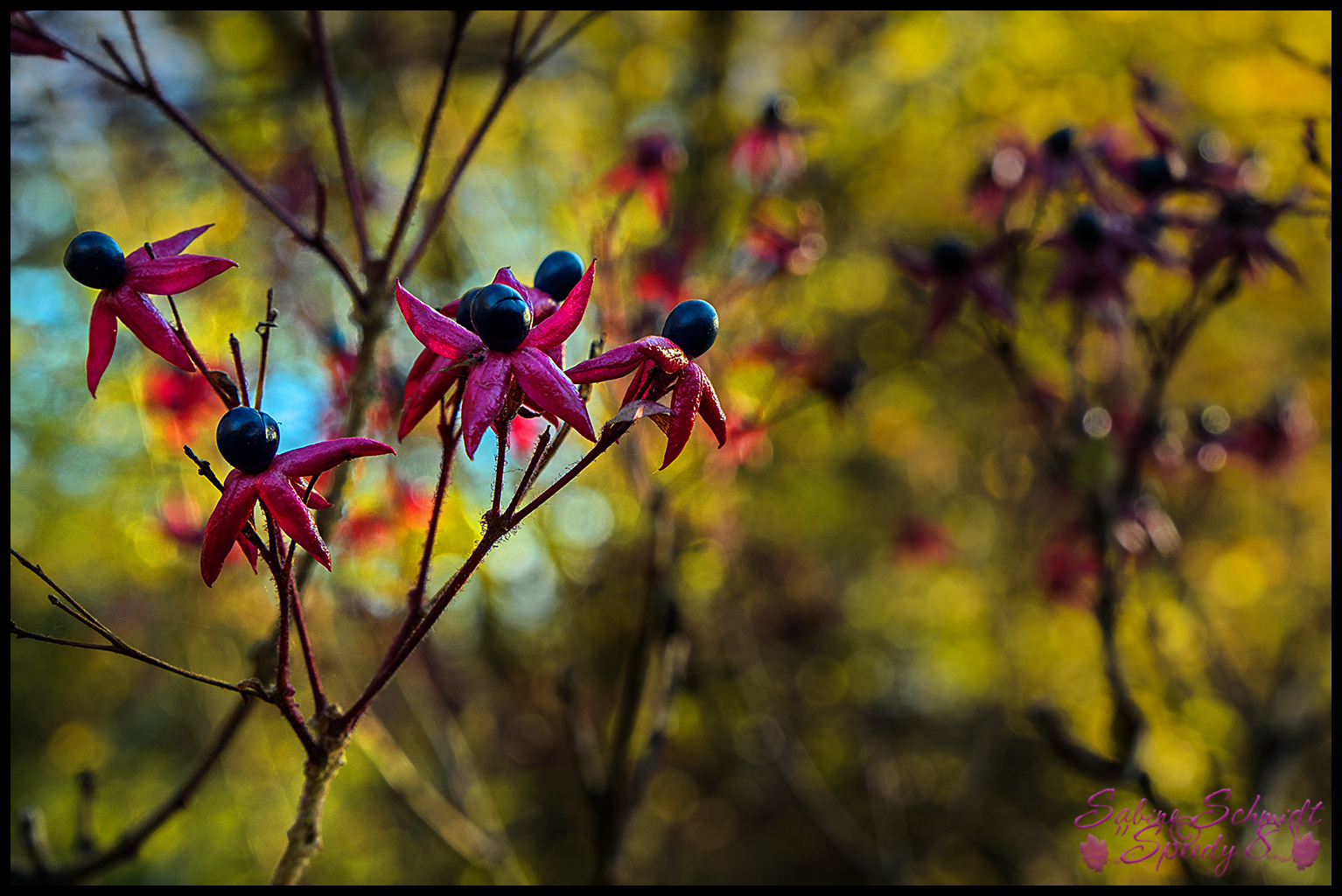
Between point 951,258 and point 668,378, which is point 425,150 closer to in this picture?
point 668,378

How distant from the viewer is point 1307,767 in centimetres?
455

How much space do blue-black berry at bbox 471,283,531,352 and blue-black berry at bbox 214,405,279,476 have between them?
0.25 metres

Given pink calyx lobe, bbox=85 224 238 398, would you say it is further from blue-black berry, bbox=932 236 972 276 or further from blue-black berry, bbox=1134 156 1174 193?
blue-black berry, bbox=1134 156 1174 193

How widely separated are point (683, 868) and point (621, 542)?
2.01 metres

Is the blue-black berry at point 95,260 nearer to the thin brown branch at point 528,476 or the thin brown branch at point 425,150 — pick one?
the thin brown branch at point 425,150

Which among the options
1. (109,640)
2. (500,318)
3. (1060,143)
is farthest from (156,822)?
(1060,143)

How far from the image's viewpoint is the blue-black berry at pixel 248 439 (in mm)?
841

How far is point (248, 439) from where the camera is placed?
0.85m

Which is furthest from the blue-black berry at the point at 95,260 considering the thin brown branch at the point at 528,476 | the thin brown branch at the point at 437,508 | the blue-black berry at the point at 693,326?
the blue-black berry at the point at 693,326

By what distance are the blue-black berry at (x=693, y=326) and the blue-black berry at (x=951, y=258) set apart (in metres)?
1.17

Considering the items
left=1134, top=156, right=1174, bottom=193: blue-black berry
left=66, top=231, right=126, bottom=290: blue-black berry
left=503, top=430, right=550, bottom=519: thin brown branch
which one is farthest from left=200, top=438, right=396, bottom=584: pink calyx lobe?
left=1134, top=156, right=1174, bottom=193: blue-black berry

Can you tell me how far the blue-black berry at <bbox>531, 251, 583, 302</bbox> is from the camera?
108 centimetres

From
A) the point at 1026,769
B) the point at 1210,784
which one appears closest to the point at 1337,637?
the point at 1210,784

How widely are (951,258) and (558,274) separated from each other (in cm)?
118
